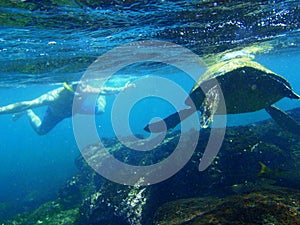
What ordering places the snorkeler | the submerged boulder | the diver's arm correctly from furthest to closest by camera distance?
1. the diver's arm
2. the snorkeler
3. the submerged boulder

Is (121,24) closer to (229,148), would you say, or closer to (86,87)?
(229,148)

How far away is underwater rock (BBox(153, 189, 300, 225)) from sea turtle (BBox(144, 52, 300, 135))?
333cm

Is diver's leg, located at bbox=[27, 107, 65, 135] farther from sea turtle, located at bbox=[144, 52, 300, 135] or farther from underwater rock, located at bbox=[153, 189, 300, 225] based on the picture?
underwater rock, located at bbox=[153, 189, 300, 225]

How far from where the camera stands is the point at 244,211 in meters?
4.19

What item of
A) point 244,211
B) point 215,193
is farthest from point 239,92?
point 244,211

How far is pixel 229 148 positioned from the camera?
Result: 8.64m

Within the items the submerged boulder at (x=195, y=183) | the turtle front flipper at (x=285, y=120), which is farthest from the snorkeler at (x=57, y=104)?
the turtle front flipper at (x=285, y=120)

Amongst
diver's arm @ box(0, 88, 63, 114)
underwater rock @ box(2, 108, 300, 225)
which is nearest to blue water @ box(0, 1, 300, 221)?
diver's arm @ box(0, 88, 63, 114)

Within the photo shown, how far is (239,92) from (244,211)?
5.91 m

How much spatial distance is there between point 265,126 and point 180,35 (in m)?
6.22

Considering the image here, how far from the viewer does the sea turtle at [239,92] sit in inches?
335

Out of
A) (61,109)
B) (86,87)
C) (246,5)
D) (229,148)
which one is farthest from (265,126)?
(61,109)

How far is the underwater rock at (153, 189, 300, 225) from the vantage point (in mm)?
3938

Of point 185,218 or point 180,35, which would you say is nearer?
point 185,218
